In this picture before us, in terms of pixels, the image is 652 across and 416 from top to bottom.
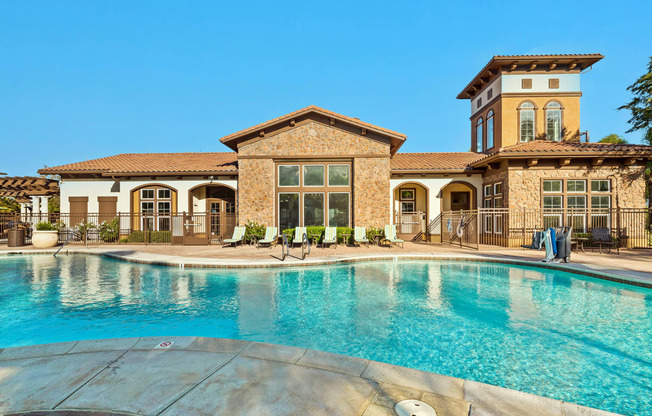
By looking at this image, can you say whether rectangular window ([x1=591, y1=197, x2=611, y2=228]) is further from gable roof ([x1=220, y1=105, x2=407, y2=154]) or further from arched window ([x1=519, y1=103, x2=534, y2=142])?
gable roof ([x1=220, y1=105, x2=407, y2=154])

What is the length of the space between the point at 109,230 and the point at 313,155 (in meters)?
11.4

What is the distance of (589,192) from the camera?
14.1m

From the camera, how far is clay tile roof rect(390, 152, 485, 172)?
1681cm

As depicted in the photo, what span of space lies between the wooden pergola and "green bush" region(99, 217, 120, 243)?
24.6 ft

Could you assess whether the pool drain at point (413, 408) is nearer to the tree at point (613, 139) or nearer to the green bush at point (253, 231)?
the green bush at point (253, 231)

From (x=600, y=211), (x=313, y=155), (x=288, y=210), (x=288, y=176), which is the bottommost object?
(x=600, y=211)

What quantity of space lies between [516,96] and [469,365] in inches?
707

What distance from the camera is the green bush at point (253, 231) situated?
15.1m

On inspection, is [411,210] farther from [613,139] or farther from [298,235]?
[613,139]

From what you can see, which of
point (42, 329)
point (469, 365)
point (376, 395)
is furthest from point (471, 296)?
point (42, 329)

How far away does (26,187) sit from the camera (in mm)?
19922

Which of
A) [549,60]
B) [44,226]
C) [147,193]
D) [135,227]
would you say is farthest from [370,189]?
[44,226]

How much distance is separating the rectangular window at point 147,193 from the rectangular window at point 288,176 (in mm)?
7613

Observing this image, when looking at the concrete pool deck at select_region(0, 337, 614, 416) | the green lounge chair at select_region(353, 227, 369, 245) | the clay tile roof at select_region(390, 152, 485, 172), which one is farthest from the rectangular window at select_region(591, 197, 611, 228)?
the concrete pool deck at select_region(0, 337, 614, 416)
